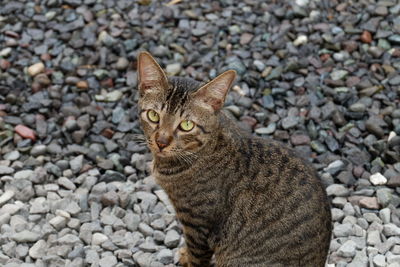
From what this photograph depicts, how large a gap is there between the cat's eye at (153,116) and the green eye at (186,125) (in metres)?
0.16

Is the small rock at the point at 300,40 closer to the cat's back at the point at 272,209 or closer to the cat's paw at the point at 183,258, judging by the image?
Answer: the cat's back at the point at 272,209

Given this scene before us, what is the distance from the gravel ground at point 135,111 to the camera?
17.1 feet

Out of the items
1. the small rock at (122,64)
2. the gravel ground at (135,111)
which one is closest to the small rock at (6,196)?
the gravel ground at (135,111)

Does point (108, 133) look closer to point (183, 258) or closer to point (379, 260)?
point (183, 258)

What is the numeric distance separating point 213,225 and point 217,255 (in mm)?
237

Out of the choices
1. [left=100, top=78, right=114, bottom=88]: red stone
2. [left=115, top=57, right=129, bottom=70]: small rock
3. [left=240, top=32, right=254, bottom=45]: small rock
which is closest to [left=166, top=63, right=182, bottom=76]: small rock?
[left=115, top=57, right=129, bottom=70]: small rock

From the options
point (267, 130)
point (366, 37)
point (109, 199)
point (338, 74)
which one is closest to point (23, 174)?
point (109, 199)

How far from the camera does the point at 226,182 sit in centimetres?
441

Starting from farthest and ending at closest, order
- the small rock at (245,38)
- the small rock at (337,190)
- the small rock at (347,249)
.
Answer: the small rock at (245,38)
the small rock at (337,190)
the small rock at (347,249)

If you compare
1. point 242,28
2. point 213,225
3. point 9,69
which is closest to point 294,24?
Result: point 242,28

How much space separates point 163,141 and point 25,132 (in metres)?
2.24

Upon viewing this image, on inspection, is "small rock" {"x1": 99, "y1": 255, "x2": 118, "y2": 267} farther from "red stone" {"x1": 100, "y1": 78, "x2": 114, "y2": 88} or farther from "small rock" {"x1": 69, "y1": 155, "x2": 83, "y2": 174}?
"red stone" {"x1": 100, "y1": 78, "x2": 114, "y2": 88}

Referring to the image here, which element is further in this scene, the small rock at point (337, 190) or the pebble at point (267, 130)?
the pebble at point (267, 130)

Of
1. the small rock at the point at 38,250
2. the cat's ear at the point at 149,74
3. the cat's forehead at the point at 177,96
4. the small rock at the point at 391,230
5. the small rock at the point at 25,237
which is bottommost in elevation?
the small rock at the point at 38,250
